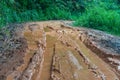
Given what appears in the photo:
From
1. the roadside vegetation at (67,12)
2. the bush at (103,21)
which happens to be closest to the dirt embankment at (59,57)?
the bush at (103,21)

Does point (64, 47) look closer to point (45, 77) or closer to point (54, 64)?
point (54, 64)

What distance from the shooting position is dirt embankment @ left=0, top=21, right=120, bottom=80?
7.86m

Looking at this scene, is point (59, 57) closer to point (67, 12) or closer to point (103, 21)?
point (103, 21)

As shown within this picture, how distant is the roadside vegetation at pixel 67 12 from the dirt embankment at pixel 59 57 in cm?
382

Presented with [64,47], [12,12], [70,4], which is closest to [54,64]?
[64,47]

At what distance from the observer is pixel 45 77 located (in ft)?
25.2

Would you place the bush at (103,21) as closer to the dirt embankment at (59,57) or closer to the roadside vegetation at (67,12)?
the roadside vegetation at (67,12)

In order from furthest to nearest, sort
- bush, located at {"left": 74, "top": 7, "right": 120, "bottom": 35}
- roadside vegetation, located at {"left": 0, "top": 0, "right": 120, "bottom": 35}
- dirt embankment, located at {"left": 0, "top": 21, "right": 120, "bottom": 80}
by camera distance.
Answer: roadside vegetation, located at {"left": 0, "top": 0, "right": 120, "bottom": 35} → bush, located at {"left": 74, "top": 7, "right": 120, "bottom": 35} → dirt embankment, located at {"left": 0, "top": 21, "right": 120, "bottom": 80}

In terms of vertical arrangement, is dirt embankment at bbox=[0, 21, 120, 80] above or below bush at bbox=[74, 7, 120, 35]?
above

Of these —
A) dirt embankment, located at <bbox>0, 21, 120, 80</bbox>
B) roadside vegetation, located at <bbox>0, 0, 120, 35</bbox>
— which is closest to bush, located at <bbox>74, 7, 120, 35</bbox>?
roadside vegetation, located at <bbox>0, 0, 120, 35</bbox>

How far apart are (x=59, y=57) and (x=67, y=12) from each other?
16.4m

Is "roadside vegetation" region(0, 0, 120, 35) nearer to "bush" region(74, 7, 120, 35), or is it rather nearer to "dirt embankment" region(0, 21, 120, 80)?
"bush" region(74, 7, 120, 35)

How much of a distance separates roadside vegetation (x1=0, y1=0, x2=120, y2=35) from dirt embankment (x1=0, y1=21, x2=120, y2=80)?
3.82 m

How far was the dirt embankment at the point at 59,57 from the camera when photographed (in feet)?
25.8
